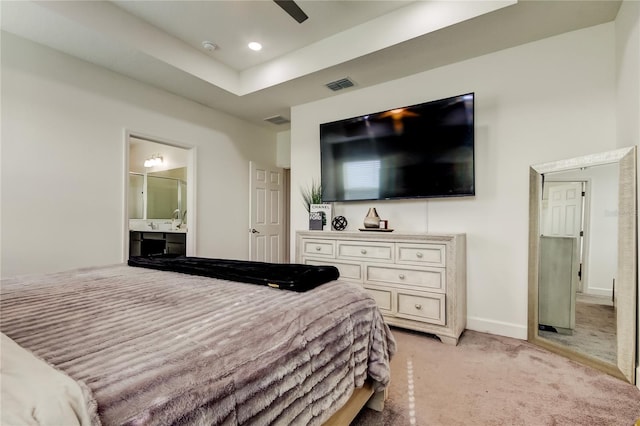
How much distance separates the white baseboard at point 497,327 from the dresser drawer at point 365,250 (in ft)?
3.43

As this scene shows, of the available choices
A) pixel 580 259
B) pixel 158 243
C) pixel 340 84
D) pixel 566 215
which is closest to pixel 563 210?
pixel 566 215

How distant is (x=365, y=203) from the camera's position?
3.66 metres

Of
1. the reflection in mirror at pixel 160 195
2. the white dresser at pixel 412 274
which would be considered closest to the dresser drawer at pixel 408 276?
the white dresser at pixel 412 274

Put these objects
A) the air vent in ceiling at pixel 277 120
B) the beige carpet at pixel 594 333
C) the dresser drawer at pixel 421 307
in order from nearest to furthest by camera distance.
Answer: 1. the beige carpet at pixel 594 333
2. the dresser drawer at pixel 421 307
3. the air vent in ceiling at pixel 277 120

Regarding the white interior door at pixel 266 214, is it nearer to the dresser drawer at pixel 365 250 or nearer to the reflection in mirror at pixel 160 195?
the reflection in mirror at pixel 160 195

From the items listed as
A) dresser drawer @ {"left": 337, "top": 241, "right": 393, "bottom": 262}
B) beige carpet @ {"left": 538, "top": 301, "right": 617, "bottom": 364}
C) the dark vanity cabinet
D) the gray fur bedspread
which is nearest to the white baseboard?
beige carpet @ {"left": 538, "top": 301, "right": 617, "bottom": 364}

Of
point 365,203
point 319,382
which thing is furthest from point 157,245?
point 319,382

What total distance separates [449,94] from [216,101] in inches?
113

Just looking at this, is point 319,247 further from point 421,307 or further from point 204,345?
point 204,345

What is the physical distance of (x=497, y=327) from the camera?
285 cm

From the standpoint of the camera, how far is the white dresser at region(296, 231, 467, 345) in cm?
263

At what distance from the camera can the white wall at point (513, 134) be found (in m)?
2.55

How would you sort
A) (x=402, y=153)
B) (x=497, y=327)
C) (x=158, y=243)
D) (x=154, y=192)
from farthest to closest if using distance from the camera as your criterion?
(x=154, y=192), (x=158, y=243), (x=402, y=153), (x=497, y=327)

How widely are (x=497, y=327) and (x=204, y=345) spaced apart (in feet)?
9.57
